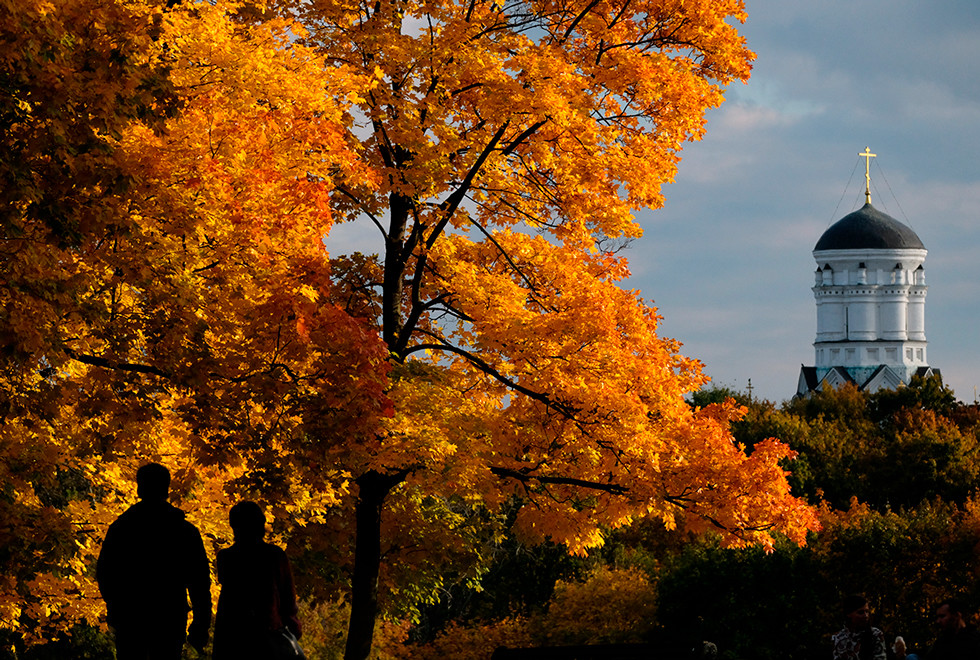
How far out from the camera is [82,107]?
1273 cm

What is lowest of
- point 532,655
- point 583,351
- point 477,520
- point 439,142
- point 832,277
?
point 532,655

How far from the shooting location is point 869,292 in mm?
189750

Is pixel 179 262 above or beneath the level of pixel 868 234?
beneath

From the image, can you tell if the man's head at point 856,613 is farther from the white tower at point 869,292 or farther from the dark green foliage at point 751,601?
the white tower at point 869,292

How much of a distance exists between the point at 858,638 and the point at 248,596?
18.4 feet

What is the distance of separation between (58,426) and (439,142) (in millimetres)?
6807

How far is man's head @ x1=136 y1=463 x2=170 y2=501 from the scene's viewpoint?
28.6 ft

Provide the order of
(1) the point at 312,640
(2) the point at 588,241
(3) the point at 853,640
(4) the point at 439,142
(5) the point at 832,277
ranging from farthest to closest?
(5) the point at 832,277
(1) the point at 312,640
(2) the point at 588,241
(4) the point at 439,142
(3) the point at 853,640

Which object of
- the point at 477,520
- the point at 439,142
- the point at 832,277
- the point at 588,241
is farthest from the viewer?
the point at 832,277

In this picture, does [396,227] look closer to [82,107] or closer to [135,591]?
[82,107]

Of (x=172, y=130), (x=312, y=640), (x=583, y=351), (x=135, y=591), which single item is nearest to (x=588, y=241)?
(x=583, y=351)

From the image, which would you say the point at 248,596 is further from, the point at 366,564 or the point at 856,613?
the point at 366,564

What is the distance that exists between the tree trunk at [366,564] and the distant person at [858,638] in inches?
373

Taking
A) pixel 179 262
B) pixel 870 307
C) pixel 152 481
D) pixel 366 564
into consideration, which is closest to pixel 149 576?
pixel 152 481
